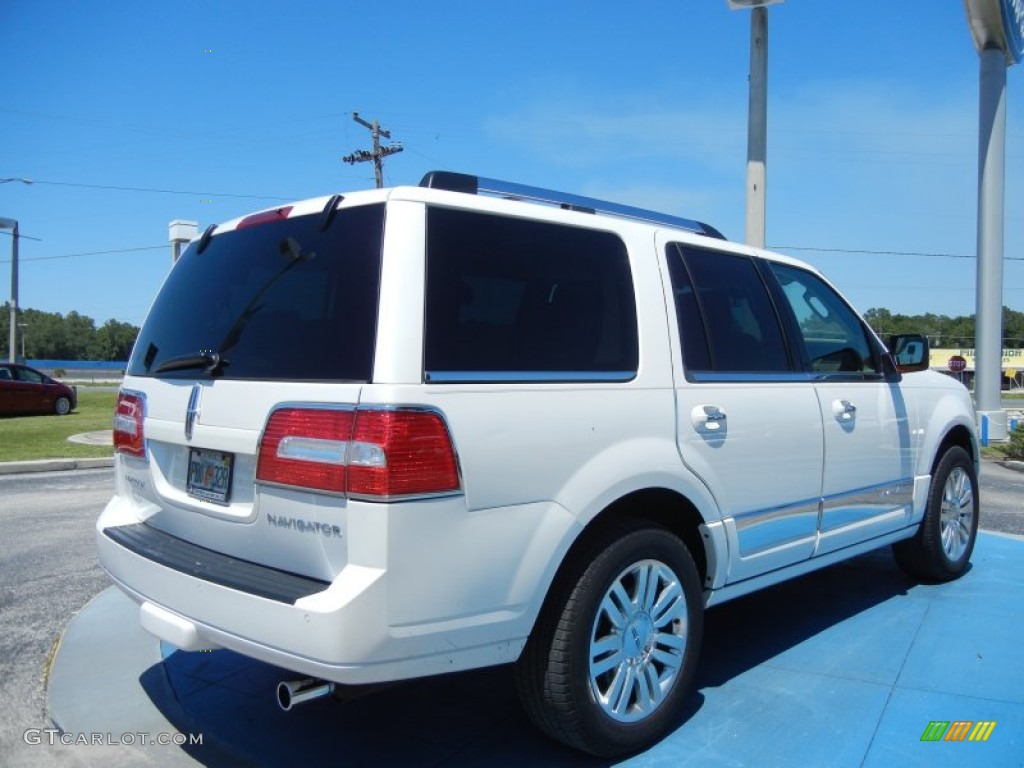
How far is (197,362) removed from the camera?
3098mm

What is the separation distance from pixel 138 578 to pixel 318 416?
117cm

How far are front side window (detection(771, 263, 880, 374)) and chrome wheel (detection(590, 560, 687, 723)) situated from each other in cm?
162

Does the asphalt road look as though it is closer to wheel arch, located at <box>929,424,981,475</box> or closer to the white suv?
the white suv

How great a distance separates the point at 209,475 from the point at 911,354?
3979 millimetres

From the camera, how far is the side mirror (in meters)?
4.91

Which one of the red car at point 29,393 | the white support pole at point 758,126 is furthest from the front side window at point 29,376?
the white support pole at point 758,126

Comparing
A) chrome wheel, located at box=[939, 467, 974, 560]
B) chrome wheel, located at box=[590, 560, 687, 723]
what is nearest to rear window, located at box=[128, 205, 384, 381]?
chrome wheel, located at box=[590, 560, 687, 723]

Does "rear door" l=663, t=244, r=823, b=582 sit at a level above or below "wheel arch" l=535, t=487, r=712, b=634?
above

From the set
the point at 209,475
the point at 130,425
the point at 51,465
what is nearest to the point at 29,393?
the point at 51,465

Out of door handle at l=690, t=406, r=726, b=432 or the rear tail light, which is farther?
door handle at l=690, t=406, r=726, b=432

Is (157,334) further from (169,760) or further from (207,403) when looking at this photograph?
(169,760)

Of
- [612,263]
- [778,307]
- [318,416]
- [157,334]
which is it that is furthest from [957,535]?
[157,334]

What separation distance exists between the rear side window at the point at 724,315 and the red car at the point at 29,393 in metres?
21.2

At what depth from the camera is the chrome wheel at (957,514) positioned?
5.27m
